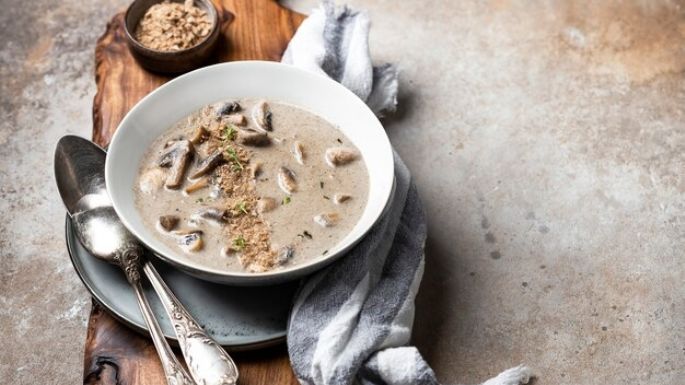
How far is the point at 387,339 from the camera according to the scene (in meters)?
1.94

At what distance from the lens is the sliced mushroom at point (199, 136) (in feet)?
6.91

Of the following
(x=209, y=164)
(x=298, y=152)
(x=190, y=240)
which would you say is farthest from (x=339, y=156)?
(x=190, y=240)

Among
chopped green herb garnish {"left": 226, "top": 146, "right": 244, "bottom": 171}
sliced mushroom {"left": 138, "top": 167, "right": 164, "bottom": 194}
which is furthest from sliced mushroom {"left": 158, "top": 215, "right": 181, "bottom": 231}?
chopped green herb garnish {"left": 226, "top": 146, "right": 244, "bottom": 171}

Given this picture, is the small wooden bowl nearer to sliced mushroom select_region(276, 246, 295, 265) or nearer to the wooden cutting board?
the wooden cutting board

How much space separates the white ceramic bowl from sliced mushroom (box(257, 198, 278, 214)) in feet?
0.61

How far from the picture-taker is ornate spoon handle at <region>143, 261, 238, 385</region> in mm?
1718

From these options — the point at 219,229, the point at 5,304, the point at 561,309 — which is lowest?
the point at 5,304

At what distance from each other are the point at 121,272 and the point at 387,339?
26.2 inches

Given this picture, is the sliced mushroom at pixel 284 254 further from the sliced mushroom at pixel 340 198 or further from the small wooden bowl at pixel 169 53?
the small wooden bowl at pixel 169 53

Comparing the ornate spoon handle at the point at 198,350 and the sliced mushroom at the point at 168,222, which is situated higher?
the sliced mushroom at the point at 168,222

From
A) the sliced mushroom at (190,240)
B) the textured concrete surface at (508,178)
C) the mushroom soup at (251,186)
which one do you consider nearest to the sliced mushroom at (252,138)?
the mushroom soup at (251,186)

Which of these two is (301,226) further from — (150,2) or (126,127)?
(150,2)

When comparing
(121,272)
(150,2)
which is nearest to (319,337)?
(121,272)

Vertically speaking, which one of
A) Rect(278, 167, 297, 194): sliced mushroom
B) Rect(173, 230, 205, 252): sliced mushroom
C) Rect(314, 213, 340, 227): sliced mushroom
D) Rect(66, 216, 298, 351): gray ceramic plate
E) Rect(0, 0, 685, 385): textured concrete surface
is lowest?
Rect(0, 0, 685, 385): textured concrete surface
